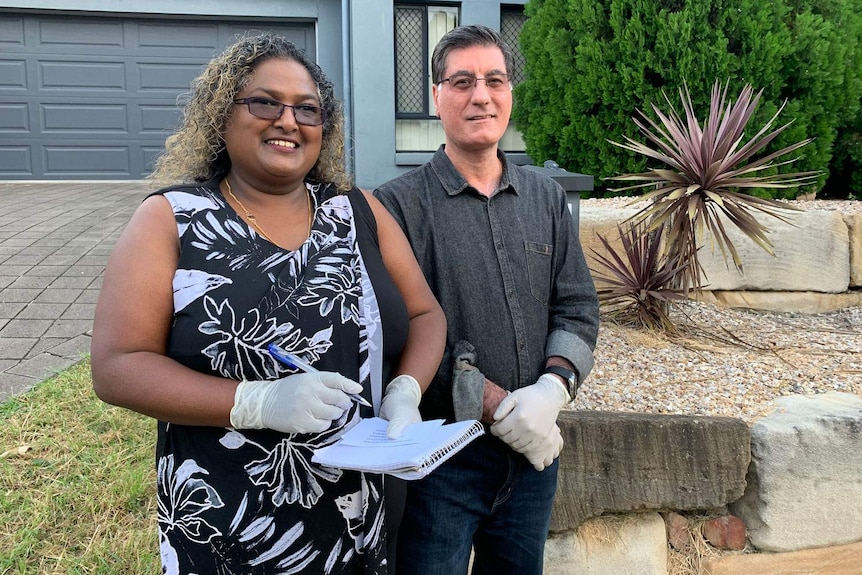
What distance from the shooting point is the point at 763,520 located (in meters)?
2.84

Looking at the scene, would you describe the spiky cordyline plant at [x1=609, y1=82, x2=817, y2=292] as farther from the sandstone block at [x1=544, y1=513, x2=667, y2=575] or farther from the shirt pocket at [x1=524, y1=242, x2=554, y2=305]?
the shirt pocket at [x1=524, y1=242, x2=554, y2=305]

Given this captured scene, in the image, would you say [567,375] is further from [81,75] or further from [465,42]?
[81,75]

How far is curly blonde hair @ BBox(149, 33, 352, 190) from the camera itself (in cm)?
166

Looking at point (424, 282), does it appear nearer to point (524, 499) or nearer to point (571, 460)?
point (524, 499)

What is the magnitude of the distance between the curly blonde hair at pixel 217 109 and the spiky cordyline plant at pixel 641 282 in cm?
272

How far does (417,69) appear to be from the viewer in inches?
353

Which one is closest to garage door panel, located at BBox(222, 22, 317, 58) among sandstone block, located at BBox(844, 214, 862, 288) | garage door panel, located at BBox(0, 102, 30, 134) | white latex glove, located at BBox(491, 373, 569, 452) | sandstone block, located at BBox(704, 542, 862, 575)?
garage door panel, located at BBox(0, 102, 30, 134)

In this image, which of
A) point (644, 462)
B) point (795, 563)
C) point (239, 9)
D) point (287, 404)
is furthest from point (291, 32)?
point (287, 404)

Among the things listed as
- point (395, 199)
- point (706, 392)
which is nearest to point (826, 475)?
point (706, 392)

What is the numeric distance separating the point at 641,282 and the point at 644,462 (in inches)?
68.9

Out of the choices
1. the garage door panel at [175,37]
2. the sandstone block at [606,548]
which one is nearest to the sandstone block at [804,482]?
the sandstone block at [606,548]

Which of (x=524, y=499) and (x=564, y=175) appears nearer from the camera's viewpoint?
(x=524, y=499)

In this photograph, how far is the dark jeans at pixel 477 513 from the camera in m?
1.92

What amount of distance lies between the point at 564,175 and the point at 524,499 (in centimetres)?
212
